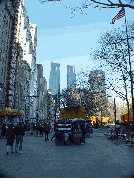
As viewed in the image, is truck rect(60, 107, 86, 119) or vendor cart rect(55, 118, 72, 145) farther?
truck rect(60, 107, 86, 119)

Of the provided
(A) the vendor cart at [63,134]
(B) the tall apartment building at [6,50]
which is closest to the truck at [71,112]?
(A) the vendor cart at [63,134]

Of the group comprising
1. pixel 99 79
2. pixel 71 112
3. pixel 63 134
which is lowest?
pixel 63 134

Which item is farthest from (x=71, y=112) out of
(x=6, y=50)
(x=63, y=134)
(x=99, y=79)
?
(x=6, y=50)

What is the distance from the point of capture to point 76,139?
58.6 feet

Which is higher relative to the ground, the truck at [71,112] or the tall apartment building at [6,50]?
the tall apartment building at [6,50]

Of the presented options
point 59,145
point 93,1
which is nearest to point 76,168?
point 93,1

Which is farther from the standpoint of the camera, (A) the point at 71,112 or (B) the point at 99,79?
(B) the point at 99,79

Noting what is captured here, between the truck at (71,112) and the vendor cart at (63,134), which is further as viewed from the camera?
the truck at (71,112)

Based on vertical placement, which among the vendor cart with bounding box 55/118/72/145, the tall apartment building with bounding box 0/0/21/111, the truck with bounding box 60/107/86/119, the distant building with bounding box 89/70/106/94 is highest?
the tall apartment building with bounding box 0/0/21/111

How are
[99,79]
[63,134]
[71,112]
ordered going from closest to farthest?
1. [63,134]
2. [71,112]
3. [99,79]

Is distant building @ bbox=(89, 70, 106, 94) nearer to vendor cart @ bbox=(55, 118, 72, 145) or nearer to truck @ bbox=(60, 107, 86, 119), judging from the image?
→ truck @ bbox=(60, 107, 86, 119)

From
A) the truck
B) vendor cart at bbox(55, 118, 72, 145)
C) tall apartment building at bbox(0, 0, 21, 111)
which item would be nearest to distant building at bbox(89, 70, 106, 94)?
the truck

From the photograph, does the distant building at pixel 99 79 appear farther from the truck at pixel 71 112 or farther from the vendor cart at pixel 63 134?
the vendor cart at pixel 63 134

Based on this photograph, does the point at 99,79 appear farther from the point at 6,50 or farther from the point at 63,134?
the point at 6,50
